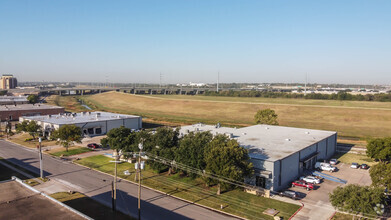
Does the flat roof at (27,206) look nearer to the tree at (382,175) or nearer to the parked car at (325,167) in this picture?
the tree at (382,175)

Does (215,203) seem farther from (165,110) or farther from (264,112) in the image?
(165,110)

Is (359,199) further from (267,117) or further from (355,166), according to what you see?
(267,117)

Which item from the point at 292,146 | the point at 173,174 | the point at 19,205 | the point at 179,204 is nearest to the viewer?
the point at 19,205

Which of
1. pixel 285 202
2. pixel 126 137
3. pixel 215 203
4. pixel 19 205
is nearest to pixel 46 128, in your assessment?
pixel 126 137

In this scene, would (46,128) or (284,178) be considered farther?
(46,128)

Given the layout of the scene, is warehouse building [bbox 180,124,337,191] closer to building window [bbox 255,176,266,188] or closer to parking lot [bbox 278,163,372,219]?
building window [bbox 255,176,266,188]

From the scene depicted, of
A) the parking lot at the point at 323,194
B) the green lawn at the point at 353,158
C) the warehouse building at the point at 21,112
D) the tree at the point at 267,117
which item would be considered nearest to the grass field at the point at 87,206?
the parking lot at the point at 323,194
